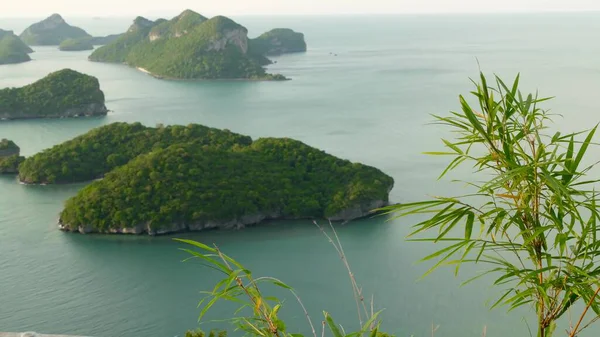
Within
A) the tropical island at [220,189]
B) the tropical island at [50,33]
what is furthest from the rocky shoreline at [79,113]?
the tropical island at [50,33]

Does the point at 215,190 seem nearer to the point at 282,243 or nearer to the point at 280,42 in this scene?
the point at 282,243

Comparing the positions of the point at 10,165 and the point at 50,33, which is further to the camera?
the point at 50,33

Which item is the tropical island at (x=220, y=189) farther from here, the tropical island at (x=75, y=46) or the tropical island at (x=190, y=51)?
the tropical island at (x=75, y=46)

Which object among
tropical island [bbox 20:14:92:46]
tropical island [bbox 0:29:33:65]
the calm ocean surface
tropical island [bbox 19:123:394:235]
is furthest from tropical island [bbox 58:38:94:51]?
tropical island [bbox 19:123:394:235]

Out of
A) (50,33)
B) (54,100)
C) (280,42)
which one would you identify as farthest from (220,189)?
(50,33)

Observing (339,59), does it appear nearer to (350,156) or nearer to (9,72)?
(9,72)

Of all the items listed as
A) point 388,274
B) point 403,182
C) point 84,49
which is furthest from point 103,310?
point 84,49
